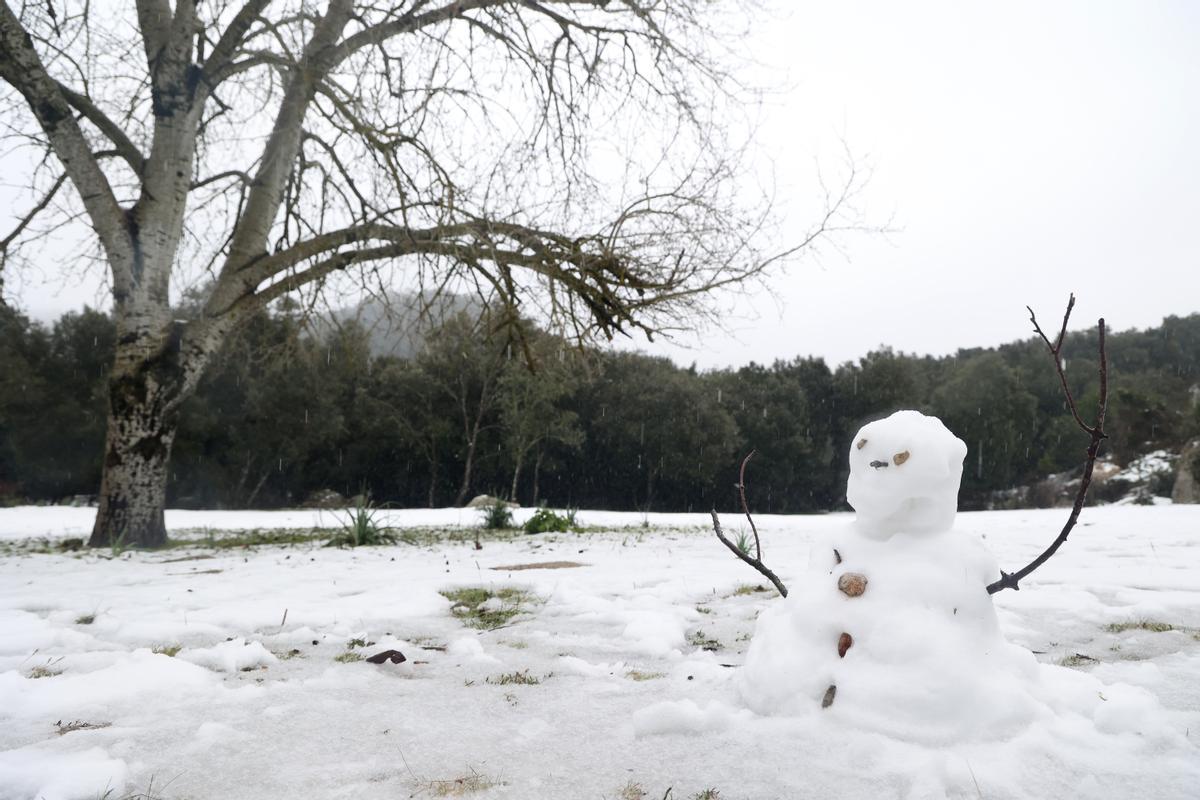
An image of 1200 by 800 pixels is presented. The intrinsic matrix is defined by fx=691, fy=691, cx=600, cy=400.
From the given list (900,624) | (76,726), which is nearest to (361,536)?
(76,726)

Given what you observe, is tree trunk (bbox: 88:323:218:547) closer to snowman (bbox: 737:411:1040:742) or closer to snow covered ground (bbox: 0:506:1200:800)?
snow covered ground (bbox: 0:506:1200:800)

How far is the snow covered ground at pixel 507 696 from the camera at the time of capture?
1.57m

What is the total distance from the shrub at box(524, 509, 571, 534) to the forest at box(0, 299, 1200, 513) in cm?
1129

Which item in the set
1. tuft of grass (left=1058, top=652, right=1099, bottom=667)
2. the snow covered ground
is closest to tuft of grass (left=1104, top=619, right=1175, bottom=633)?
the snow covered ground

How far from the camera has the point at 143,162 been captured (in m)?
6.84

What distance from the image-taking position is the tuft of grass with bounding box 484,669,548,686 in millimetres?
2293

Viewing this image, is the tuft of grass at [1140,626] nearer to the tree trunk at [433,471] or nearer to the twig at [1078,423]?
the twig at [1078,423]

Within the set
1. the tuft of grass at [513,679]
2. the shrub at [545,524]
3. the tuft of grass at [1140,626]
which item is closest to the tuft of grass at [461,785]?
the tuft of grass at [513,679]

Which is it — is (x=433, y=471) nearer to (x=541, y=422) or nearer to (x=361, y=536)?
(x=541, y=422)

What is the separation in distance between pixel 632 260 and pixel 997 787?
504 centimetres

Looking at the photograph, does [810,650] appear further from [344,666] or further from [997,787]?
[344,666]

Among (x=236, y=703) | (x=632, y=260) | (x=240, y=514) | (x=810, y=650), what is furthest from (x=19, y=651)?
(x=240, y=514)

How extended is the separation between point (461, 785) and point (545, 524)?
680 centimetres

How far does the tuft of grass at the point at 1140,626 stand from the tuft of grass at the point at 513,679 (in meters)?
2.35
